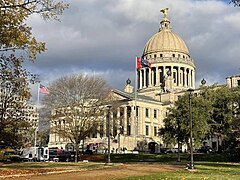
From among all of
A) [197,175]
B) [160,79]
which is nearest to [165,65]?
[160,79]

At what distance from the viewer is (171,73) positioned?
5231 inches

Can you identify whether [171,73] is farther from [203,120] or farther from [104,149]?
[203,120]

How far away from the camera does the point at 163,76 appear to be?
13288 centimetres

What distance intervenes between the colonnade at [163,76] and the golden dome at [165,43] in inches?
250

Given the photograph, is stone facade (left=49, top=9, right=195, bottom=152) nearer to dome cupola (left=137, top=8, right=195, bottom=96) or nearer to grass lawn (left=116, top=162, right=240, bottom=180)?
dome cupola (left=137, top=8, right=195, bottom=96)

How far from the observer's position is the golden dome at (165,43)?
5281 inches

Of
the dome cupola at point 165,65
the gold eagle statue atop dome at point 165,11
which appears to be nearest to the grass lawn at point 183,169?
the dome cupola at point 165,65

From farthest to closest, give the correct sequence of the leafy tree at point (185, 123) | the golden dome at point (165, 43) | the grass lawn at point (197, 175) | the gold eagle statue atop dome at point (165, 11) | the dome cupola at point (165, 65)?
the gold eagle statue atop dome at point (165, 11)
the golden dome at point (165, 43)
the dome cupola at point (165, 65)
the leafy tree at point (185, 123)
the grass lawn at point (197, 175)

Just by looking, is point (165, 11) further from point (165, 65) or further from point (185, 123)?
point (185, 123)

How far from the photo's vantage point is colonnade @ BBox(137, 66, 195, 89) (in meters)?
133

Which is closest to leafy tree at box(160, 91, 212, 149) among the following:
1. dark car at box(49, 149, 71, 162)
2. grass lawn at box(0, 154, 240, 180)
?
grass lawn at box(0, 154, 240, 180)

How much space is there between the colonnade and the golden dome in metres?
6.35

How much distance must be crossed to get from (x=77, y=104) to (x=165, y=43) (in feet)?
289

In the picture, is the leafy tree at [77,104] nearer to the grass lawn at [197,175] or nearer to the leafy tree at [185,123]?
the leafy tree at [185,123]
